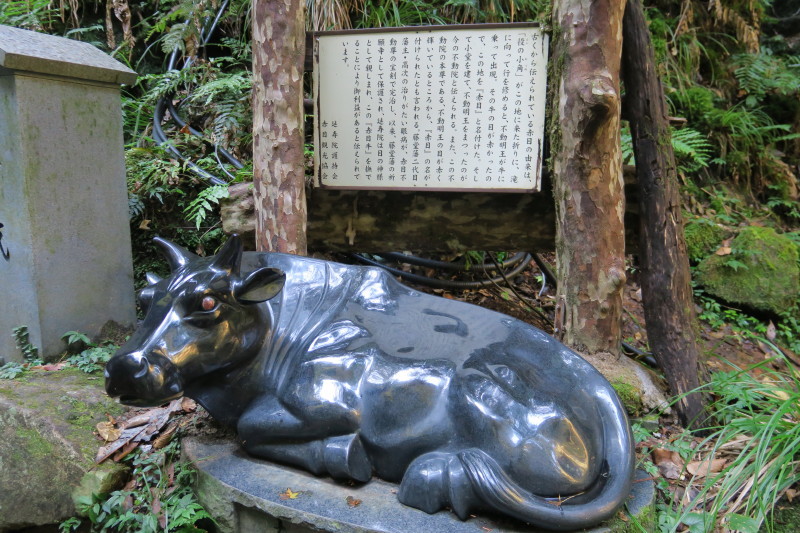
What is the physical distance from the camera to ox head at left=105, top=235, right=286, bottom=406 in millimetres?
2160

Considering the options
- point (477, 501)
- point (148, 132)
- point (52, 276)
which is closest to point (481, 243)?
point (477, 501)

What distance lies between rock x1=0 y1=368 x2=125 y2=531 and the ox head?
0.96 m

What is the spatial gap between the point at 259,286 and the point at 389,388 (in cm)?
67

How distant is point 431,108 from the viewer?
4.16m

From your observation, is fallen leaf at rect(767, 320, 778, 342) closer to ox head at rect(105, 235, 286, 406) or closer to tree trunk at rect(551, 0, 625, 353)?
tree trunk at rect(551, 0, 625, 353)

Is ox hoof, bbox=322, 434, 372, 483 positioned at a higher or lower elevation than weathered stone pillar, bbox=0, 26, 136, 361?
lower

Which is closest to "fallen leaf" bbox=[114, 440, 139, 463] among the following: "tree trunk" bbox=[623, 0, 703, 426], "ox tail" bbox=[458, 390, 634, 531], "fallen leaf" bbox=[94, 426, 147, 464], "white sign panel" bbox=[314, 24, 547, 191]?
"fallen leaf" bbox=[94, 426, 147, 464]

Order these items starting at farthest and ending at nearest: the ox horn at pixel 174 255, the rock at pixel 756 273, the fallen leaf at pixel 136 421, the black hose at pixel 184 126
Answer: the rock at pixel 756 273
the black hose at pixel 184 126
the fallen leaf at pixel 136 421
the ox horn at pixel 174 255

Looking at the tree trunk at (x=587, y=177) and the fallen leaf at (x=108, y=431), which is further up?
the tree trunk at (x=587, y=177)

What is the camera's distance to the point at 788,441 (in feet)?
9.33

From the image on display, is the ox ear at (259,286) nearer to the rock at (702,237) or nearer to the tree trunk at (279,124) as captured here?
the tree trunk at (279,124)

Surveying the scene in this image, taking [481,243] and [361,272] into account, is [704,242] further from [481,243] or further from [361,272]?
[361,272]

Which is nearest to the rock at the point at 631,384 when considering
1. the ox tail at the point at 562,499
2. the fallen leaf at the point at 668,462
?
the fallen leaf at the point at 668,462

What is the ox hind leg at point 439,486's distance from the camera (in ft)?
6.95
